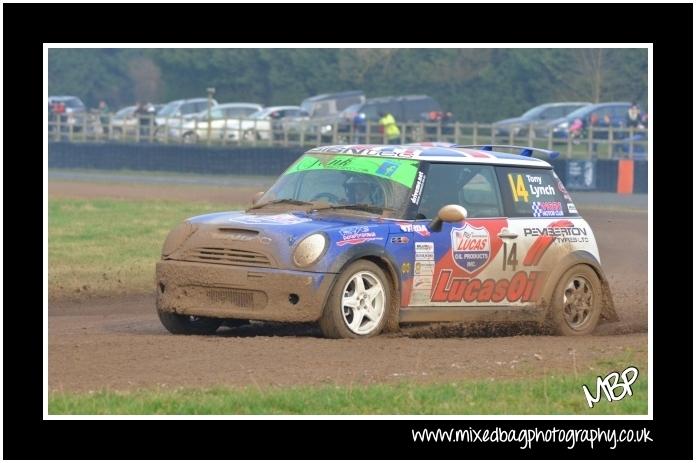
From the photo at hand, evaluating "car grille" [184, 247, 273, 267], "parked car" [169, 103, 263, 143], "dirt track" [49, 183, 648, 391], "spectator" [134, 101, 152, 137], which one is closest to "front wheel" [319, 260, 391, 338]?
"dirt track" [49, 183, 648, 391]

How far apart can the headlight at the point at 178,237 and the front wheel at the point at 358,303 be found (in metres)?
1.33

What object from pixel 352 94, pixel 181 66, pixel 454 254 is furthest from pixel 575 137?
pixel 454 254

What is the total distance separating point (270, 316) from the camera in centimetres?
1003

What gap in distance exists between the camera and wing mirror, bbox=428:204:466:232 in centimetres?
1077


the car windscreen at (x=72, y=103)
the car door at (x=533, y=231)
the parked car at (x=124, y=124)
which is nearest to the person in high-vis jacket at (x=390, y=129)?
the parked car at (x=124, y=124)

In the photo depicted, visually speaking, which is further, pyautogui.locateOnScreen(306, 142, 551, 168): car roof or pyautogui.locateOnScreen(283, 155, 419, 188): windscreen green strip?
pyautogui.locateOnScreen(306, 142, 551, 168): car roof

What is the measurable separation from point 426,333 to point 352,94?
42195 mm

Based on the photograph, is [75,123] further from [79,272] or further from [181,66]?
[79,272]

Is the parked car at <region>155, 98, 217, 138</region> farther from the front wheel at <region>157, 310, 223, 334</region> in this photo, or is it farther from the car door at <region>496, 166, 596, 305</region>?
the front wheel at <region>157, 310, 223, 334</region>

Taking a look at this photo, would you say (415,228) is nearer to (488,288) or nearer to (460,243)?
(460,243)

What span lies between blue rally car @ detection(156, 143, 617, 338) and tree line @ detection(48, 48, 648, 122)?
38.0 meters

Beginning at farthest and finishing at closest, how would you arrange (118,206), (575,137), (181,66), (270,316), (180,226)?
A: (181,66) → (575,137) → (118,206) → (180,226) → (270,316)

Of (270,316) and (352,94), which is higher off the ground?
(352,94)

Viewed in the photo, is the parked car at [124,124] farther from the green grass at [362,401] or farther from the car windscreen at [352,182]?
the green grass at [362,401]
